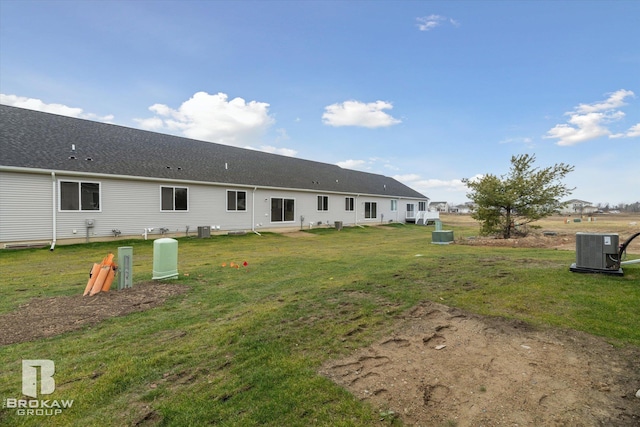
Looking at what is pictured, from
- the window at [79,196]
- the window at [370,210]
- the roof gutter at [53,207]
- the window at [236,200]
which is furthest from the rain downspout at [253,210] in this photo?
the window at [370,210]

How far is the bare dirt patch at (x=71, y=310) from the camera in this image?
3.96 metres

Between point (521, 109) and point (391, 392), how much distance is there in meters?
20.3

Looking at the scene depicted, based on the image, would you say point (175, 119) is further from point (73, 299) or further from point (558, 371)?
point (558, 371)

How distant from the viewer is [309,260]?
31.2 feet

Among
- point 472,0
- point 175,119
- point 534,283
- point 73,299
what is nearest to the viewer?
point 73,299

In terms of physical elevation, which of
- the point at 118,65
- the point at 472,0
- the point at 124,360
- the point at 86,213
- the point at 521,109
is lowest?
the point at 124,360

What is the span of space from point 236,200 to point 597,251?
1679 cm

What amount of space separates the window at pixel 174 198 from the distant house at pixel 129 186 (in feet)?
0.17

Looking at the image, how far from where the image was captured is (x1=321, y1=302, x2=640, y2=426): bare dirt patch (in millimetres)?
2191

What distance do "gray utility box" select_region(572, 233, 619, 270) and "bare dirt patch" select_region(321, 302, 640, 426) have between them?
389 centimetres

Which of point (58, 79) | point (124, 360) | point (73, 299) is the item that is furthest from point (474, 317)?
point (58, 79)

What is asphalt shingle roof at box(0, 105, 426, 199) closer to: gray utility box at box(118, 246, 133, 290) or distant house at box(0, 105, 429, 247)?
distant house at box(0, 105, 429, 247)

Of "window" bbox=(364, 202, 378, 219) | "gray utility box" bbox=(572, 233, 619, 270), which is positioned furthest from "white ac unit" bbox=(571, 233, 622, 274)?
"window" bbox=(364, 202, 378, 219)

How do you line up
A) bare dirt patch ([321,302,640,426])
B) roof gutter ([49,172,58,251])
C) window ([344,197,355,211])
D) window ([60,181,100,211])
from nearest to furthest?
bare dirt patch ([321,302,640,426]) → roof gutter ([49,172,58,251]) → window ([60,181,100,211]) → window ([344,197,355,211])
